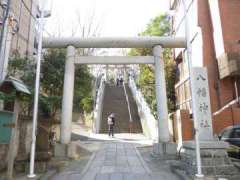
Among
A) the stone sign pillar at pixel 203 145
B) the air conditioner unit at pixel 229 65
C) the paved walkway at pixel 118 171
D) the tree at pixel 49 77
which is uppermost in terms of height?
the air conditioner unit at pixel 229 65

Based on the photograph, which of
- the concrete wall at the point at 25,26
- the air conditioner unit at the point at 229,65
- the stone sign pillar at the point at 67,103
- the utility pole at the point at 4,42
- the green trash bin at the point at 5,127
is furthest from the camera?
the air conditioner unit at the point at 229,65

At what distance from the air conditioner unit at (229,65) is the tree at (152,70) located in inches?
264

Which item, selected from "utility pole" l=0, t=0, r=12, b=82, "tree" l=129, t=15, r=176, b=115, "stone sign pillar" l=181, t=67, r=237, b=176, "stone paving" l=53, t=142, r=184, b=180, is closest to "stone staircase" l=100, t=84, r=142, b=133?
"tree" l=129, t=15, r=176, b=115

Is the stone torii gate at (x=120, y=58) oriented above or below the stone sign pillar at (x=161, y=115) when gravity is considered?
above

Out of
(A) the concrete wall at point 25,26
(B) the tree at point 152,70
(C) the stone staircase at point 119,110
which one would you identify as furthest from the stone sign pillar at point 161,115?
(C) the stone staircase at point 119,110

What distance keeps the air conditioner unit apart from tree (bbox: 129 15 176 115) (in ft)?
22.0

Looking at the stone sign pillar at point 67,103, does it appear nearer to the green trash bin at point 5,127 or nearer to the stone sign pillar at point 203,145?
the green trash bin at point 5,127

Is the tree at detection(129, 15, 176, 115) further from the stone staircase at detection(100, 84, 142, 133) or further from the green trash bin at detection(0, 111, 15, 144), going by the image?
the green trash bin at detection(0, 111, 15, 144)

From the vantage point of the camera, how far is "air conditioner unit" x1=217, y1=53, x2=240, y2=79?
1248cm

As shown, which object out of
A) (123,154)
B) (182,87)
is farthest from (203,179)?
(182,87)

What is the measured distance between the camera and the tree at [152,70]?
19664 millimetres

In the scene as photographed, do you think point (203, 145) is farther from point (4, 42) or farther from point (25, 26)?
point (25, 26)

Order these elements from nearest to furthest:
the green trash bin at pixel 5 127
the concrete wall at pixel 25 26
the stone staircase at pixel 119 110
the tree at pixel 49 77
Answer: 1. the green trash bin at pixel 5 127
2. the tree at pixel 49 77
3. the concrete wall at pixel 25 26
4. the stone staircase at pixel 119 110

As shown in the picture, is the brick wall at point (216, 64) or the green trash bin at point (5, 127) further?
the brick wall at point (216, 64)
